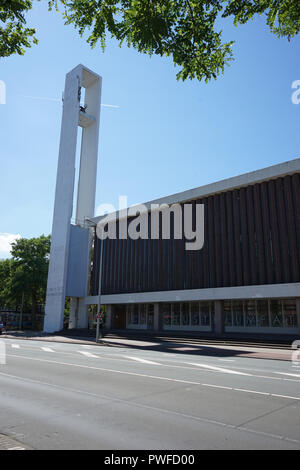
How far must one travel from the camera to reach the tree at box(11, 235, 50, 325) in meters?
49.0

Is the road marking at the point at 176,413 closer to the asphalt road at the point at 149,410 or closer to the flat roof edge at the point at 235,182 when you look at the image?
the asphalt road at the point at 149,410

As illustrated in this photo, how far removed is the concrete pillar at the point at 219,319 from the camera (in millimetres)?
30656

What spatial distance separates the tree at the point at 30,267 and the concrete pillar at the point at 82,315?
8878mm

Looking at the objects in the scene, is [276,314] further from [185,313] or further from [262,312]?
[185,313]

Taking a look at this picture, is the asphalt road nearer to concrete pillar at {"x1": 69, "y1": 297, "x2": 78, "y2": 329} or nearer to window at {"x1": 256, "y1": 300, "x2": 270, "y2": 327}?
window at {"x1": 256, "y1": 300, "x2": 270, "y2": 327}

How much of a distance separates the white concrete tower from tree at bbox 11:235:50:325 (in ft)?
21.8

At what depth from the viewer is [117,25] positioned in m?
6.58

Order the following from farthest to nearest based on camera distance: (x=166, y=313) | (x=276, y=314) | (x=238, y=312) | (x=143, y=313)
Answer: (x=143, y=313)
(x=166, y=313)
(x=238, y=312)
(x=276, y=314)

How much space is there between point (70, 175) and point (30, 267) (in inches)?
619

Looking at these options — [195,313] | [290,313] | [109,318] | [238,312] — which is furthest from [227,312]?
[109,318]

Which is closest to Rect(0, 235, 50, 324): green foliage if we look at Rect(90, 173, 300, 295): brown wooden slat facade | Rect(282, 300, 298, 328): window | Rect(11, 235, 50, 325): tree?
Rect(11, 235, 50, 325): tree

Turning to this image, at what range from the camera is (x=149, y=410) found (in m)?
6.32

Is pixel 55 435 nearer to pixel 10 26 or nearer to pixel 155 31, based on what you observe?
pixel 155 31
